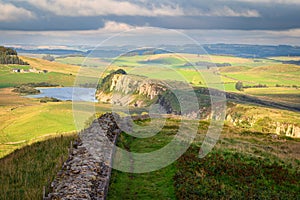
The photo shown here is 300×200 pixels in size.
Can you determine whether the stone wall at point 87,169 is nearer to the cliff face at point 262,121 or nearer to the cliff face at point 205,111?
the cliff face at point 205,111

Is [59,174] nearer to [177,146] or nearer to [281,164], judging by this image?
[177,146]

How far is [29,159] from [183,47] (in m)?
14.9

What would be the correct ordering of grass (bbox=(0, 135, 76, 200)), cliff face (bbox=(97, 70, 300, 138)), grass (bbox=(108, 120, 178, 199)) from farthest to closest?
cliff face (bbox=(97, 70, 300, 138)), grass (bbox=(108, 120, 178, 199)), grass (bbox=(0, 135, 76, 200))

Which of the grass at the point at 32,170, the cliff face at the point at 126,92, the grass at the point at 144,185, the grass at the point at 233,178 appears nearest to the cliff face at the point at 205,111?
the cliff face at the point at 126,92

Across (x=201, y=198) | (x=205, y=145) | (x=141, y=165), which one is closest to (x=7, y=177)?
(x=141, y=165)

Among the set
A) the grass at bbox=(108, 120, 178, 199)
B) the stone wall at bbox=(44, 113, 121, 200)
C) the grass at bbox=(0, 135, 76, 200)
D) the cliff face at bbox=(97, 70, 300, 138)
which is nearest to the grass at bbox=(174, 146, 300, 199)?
the grass at bbox=(108, 120, 178, 199)

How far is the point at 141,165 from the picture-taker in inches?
884

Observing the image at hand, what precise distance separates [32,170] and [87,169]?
5439 mm

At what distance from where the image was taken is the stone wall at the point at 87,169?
15280mm

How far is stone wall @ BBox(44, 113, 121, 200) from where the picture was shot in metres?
15.3

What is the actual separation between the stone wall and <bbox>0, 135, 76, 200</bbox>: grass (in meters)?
0.88

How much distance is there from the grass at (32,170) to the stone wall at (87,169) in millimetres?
884

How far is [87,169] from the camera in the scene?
1838 centimetres

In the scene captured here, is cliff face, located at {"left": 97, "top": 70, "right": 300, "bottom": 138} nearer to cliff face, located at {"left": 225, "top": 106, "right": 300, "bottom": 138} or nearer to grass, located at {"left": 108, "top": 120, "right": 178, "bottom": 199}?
cliff face, located at {"left": 225, "top": 106, "right": 300, "bottom": 138}
